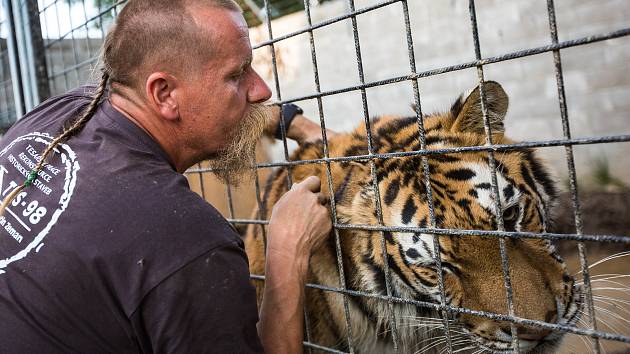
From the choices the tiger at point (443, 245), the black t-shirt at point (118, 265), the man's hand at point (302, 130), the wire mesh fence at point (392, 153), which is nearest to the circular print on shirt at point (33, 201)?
the black t-shirt at point (118, 265)

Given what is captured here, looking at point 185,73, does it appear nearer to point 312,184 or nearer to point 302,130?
point 312,184

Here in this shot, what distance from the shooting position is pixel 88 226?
138 centimetres

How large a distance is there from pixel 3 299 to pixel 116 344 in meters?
0.30

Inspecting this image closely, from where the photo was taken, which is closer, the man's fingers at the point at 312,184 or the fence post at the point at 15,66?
the man's fingers at the point at 312,184

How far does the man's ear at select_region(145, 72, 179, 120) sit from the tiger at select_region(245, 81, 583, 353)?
0.57m

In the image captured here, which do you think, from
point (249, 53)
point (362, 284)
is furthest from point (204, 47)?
point (362, 284)

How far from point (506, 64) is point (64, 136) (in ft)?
17.8

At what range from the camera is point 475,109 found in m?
1.99

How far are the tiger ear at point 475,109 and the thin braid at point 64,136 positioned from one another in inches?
42.8

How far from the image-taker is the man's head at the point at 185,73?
1.62 metres

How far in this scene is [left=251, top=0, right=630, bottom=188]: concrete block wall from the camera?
5.75 metres

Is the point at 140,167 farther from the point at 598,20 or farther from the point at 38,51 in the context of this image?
the point at 598,20

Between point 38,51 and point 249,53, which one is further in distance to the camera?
point 38,51

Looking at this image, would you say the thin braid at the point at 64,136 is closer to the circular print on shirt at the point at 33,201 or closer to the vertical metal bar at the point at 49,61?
the circular print on shirt at the point at 33,201
